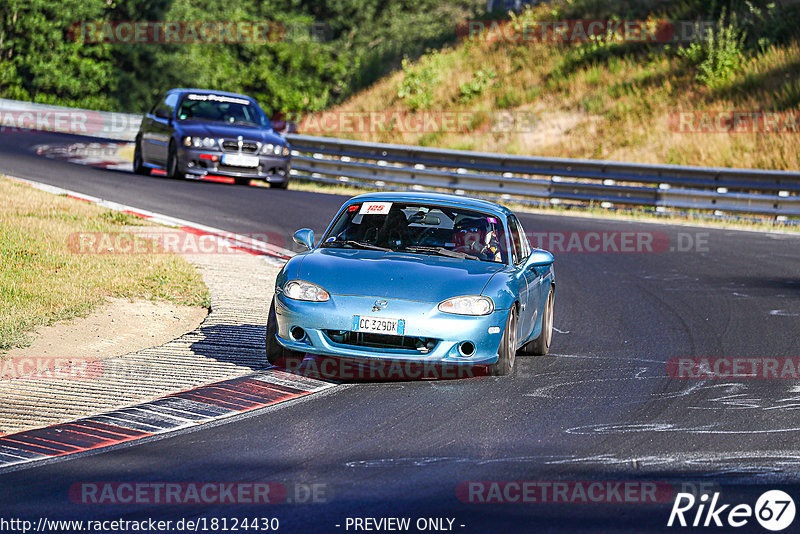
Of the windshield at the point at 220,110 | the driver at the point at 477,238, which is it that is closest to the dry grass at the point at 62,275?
the driver at the point at 477,238

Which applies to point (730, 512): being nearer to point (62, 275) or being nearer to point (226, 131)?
point (62, 275)

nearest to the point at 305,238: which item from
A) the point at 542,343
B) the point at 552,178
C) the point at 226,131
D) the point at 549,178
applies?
the point at 542,343

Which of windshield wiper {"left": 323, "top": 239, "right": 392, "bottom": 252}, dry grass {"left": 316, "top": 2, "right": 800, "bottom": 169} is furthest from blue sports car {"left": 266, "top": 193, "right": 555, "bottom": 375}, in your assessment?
dry grass {"left": 316, "top": 2, "right": 800, "bottom": 169}

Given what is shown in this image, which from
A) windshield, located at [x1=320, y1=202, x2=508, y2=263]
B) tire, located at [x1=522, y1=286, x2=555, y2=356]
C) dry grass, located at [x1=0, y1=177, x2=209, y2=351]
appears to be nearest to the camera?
windshield, located at [x1=320, y1=202, x2=508, y2=263]

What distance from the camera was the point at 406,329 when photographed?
26.4ft

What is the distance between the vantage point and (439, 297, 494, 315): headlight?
27.0 feet

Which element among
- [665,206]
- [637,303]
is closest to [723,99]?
[665,206]

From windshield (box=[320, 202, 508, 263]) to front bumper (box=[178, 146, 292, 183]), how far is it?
13.0 meters

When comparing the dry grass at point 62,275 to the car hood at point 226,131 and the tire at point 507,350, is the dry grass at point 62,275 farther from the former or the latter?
the car hood at point 226,131

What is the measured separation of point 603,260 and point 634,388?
26.2ft

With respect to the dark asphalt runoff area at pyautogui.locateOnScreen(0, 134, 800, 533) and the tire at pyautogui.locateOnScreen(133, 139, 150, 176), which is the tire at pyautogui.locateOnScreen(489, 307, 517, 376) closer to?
the dark asphalt runoff area at pyautogui.locateOnScreen(0, 134, 800, 533)

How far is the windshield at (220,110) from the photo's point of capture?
2309 cm

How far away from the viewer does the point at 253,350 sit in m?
9.30

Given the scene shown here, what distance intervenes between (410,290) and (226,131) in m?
14.7
